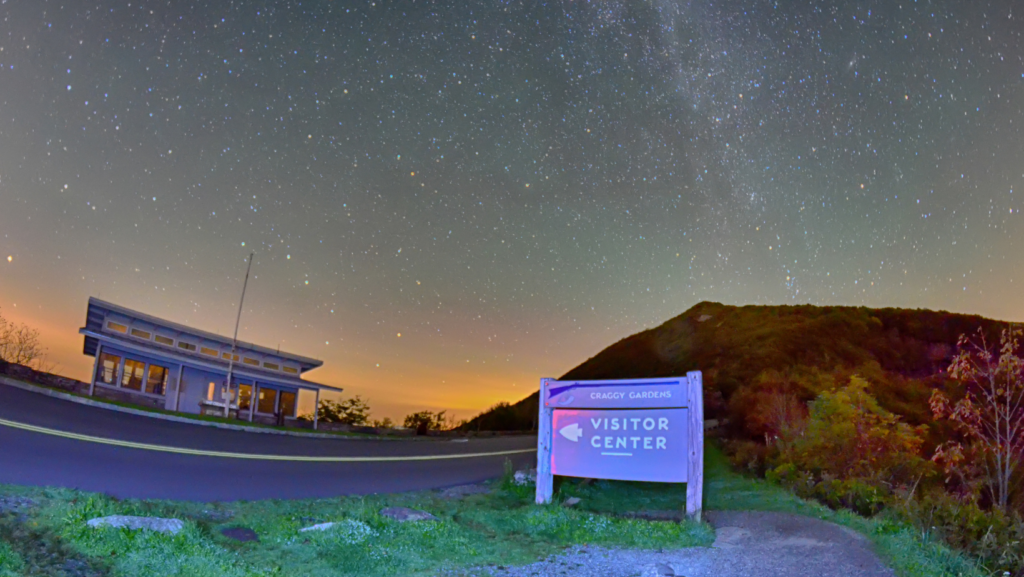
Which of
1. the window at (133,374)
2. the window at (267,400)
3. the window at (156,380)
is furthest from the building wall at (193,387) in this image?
the window at (267,400)

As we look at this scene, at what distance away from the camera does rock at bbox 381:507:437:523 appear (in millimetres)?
7950

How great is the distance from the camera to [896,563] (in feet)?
21.3

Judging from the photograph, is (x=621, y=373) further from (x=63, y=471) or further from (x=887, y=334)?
(x=63, y=471)

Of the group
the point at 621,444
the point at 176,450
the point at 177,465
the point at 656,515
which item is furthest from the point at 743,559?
the point at 176,450

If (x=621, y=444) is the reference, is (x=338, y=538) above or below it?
below

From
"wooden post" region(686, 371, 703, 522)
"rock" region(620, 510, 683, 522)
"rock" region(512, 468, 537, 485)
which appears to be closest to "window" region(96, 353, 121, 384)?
"rock" region(512, 468, 537, 485)

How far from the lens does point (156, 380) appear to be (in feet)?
101

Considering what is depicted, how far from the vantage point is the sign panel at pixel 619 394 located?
10.1 m

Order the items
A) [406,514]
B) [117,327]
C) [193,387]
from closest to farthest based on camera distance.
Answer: [406,514]
[117,327]
[193,387]

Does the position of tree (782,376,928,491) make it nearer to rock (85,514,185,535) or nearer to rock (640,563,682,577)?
rock (640,563,682,577)

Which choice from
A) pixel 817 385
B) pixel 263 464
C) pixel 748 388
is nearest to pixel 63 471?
pixel 263 464

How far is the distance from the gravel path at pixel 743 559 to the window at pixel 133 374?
28976 mm

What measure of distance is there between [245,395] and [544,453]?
93.9ft

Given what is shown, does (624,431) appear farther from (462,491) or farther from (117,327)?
(117,327)
